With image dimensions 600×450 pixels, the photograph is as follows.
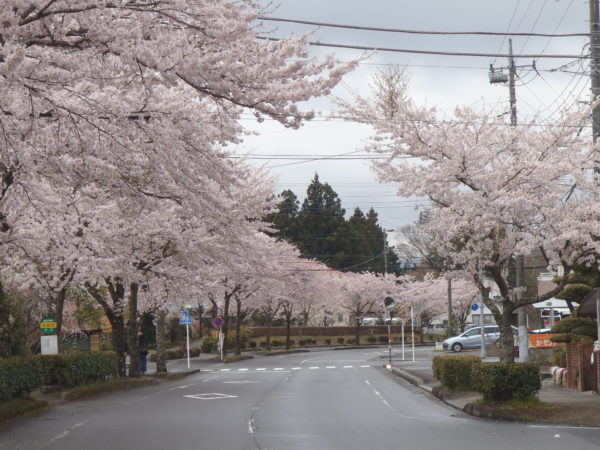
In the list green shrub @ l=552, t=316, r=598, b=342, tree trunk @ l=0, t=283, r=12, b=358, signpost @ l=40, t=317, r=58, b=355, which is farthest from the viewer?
green shrub @ l=552, t=316, r=598, b=342

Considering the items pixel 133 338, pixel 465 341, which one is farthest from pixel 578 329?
pixel 465 341

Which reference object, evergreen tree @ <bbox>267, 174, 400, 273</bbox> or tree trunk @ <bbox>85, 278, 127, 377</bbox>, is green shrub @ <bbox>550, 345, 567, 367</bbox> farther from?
evergreen tree @ <bbox>267, 174, 400, 273</bbox>

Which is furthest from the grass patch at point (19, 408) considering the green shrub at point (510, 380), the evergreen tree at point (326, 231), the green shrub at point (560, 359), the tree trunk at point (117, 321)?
the evergreen tree at point (326, 231)

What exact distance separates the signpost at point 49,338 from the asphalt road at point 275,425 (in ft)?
7.35

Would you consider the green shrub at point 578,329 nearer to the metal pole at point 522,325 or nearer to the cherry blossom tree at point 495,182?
the metal pole at point 522,325

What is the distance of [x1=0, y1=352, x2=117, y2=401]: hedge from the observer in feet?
56.8

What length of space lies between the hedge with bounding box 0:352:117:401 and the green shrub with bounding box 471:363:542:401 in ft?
32.6

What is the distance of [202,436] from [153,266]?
14.9 metres

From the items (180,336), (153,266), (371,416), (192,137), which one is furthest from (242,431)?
(180,336)

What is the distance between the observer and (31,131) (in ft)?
32.1

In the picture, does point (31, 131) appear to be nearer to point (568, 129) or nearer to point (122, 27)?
point (122, 27)

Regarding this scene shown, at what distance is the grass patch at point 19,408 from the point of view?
1622 cm

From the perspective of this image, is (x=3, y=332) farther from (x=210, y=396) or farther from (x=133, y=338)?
(x=133, y=338)

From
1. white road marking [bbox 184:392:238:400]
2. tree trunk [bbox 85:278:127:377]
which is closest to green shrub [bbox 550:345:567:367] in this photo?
white road marking [bbox 184:392:238:400]
